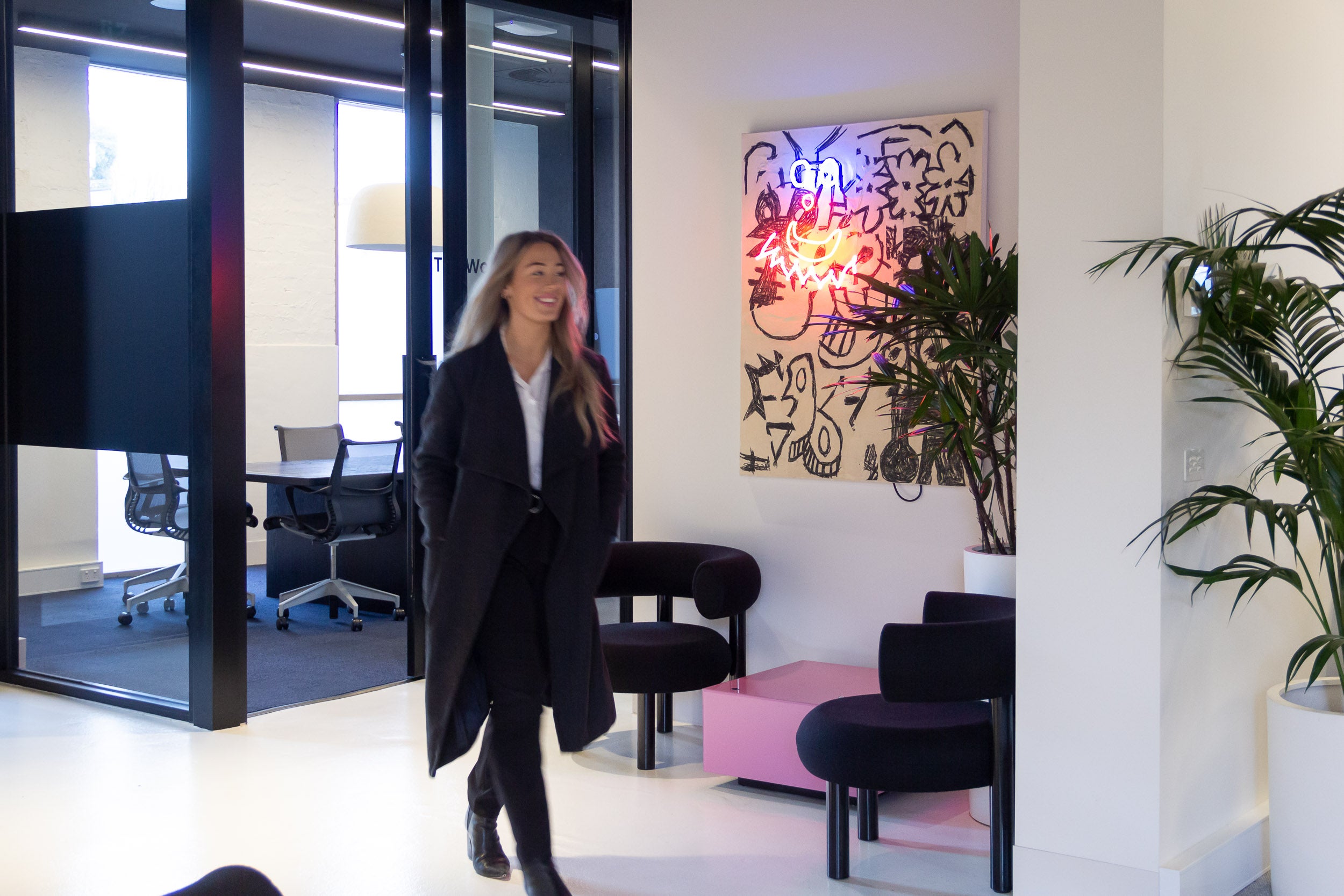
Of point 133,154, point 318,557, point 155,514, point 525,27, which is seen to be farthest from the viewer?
point 318,557

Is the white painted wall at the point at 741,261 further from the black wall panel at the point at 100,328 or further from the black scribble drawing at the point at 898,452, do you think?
the black wall panel at the point at 100,328

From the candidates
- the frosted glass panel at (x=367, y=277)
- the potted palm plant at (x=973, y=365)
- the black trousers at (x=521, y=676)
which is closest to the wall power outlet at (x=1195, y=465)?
the potted palm plant at (x=973, y=365)

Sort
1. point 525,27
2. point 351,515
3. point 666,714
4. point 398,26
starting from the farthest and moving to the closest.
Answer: point 398,26
point 351,515
point 525,27
point 666,714

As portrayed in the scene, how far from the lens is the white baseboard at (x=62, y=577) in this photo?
567 centimetres

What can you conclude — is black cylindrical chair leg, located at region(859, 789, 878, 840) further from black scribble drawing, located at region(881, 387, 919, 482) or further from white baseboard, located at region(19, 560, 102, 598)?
white baseboard, located at region(19, 560, 102, 598)

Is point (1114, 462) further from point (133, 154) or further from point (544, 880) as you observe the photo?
point (133, 154)

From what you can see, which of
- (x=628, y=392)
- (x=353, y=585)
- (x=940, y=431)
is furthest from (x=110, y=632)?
(x=940, y=431)

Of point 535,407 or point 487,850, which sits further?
point 487,850

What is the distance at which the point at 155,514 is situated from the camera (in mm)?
5250

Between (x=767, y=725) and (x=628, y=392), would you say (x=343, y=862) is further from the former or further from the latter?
(x=628, y=392)

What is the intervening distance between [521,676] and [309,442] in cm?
532

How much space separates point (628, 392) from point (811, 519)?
1.46 metres

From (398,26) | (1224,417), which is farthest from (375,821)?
(398,26)

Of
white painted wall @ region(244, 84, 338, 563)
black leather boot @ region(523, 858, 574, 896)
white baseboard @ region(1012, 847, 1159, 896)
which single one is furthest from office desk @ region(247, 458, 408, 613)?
white baseboard @ region(1012, 847, 1159, 896)
